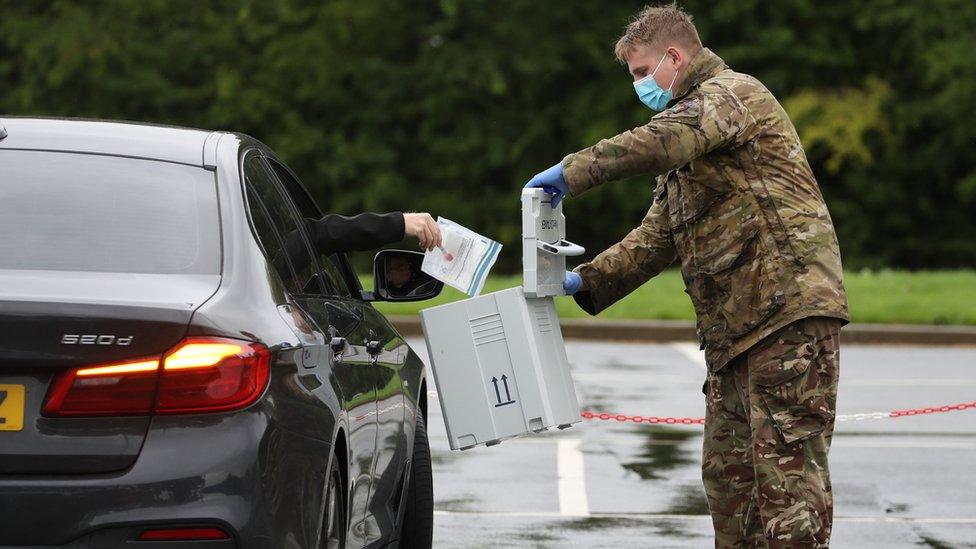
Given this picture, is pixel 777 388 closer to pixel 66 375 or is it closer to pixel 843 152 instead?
pixel 66 375

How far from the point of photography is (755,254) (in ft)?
16.5

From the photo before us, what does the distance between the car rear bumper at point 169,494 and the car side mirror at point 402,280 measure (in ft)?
6.33

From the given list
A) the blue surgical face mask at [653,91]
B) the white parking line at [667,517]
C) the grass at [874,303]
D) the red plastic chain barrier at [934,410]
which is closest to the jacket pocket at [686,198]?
the blue surgical face mask at [653,91]

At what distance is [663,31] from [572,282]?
0.93 meters

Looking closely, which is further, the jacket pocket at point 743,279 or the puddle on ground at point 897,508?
the puddle on ground at point 897,508

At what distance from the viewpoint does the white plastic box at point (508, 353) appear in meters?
5.27

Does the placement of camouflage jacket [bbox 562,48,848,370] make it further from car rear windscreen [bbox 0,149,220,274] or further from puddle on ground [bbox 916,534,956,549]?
puddle on ground [bbox 916,534,956,549]

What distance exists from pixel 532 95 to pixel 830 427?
33496 mm

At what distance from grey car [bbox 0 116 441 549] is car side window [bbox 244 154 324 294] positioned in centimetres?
1

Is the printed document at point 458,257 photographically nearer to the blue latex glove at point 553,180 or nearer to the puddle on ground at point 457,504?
the blue latex glove at point 553,180

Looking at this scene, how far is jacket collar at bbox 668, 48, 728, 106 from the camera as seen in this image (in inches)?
205

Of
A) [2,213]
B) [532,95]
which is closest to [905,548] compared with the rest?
[2,213]

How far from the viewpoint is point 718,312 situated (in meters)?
5.11

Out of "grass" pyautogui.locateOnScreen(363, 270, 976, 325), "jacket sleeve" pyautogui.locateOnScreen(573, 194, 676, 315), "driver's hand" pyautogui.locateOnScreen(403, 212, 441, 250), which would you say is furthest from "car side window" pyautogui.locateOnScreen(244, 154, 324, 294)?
"grass" pyautogui.locateOnScreen(363, 270, 976, 325)
